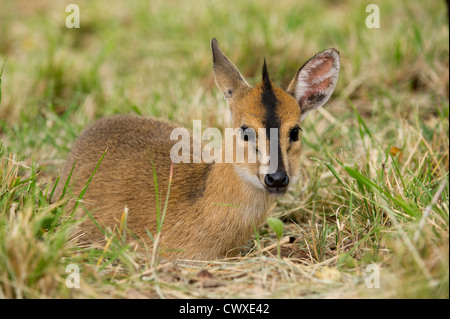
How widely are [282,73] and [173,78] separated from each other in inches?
51.3

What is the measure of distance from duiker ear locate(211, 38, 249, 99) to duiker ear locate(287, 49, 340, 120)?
0.37 metres

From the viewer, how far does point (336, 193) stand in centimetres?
482

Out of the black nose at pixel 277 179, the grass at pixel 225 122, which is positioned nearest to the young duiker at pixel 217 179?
the black nose at pixel 277 179

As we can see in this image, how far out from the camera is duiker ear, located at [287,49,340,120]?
430 cm

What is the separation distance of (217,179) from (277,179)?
0.59m

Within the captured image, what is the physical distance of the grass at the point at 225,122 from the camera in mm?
3326

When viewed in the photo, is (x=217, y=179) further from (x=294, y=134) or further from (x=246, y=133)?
(x=294, y=134)

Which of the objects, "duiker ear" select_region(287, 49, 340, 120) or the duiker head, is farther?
"duiker ear" select_region(287, 49, 340, 120)

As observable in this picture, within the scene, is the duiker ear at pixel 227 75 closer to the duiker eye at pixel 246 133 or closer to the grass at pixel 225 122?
the duiker eye at pixel 246 133

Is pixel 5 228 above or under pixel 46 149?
under

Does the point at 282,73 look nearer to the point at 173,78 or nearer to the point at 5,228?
the point at 173,78

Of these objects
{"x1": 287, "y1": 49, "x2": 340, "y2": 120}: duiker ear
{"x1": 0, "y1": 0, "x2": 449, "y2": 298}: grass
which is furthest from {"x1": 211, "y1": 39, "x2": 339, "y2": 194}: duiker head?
{"x1": 0, "y1": 0, "x2": 449, "y2": 298}: grass

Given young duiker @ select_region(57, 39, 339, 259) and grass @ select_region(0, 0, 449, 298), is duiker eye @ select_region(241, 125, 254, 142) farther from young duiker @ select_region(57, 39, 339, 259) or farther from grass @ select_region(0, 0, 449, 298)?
grass @ select_region(0, 0, 449, 298)
